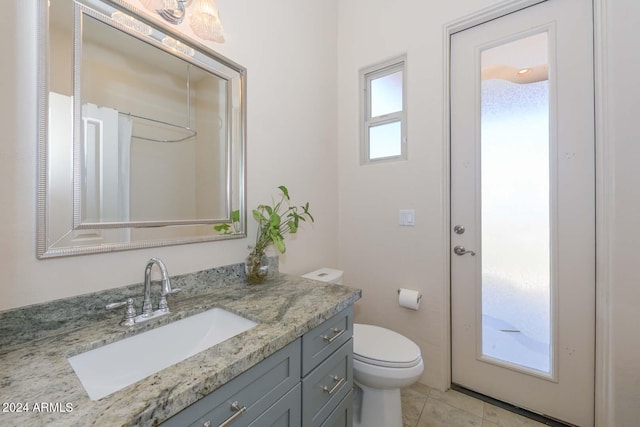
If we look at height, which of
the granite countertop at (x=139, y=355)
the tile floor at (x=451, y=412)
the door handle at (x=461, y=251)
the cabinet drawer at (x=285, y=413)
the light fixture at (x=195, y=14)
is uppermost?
the light fixture at (x=195, y=14)

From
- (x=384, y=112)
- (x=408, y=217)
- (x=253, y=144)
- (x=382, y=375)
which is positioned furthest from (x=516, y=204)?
(x=253, y=144)

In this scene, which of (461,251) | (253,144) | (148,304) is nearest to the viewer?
(148,304)

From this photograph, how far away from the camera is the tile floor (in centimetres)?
146

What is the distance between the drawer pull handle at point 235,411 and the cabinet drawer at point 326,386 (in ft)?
0.86

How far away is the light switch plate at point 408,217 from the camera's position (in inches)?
70.5

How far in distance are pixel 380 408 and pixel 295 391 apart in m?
0.76

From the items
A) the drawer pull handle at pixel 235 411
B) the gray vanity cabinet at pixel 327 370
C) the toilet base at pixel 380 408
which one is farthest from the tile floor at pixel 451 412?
the drawer pull handle at pixel 235 411

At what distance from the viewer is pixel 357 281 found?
2.06m

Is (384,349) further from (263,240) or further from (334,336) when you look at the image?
(263,240)

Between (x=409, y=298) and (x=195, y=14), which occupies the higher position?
(x=195, y=14)

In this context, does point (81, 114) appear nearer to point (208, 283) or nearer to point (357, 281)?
point (208, 283)

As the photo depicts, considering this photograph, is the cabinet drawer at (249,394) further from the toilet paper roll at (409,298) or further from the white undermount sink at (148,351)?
the toilet paper roll at (409,298)

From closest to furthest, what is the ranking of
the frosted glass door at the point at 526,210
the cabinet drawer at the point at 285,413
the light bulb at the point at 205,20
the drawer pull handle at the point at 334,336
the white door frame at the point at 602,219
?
the cabinet drawer at the point at 285,413
the drawer pull handle at the point at 334,336
the light bulb at the point at 205,20
the white door frame at the point at 602,219
the frosted glass door at the point at 526,210

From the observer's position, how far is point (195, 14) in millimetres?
1118
